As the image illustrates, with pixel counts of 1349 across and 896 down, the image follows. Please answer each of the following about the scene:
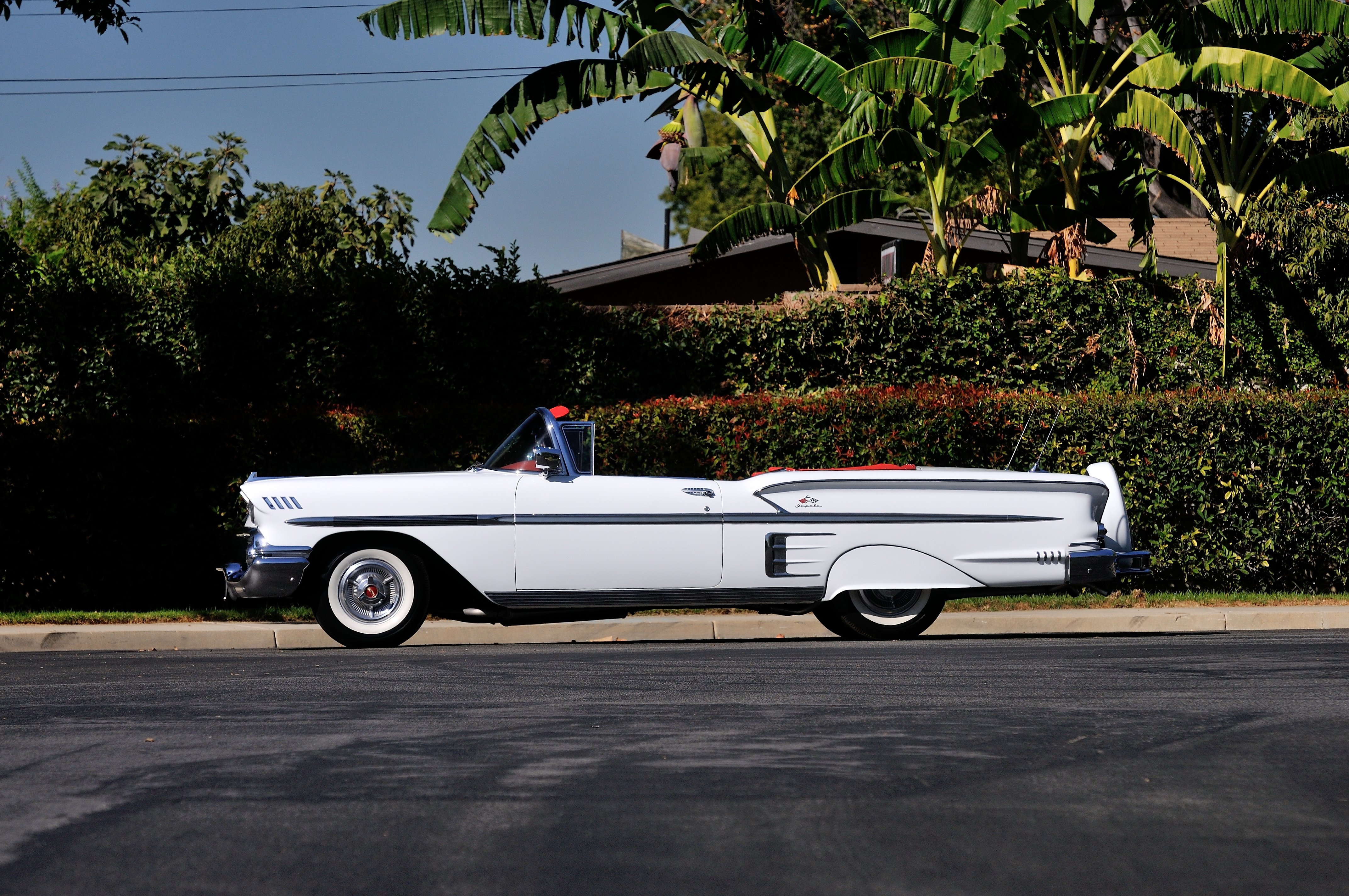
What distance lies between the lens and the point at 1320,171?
56.9 ft

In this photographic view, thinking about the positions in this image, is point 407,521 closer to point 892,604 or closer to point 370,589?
point 370,589

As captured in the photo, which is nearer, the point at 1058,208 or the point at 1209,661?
the point at 1209,661

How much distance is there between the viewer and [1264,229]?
17000 millimetres

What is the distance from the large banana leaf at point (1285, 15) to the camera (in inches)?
594

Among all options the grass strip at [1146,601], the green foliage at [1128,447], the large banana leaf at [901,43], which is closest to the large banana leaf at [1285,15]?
the large banana leaf at [901,43]

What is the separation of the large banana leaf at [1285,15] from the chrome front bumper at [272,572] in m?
11.9

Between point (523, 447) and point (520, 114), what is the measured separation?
6.45m

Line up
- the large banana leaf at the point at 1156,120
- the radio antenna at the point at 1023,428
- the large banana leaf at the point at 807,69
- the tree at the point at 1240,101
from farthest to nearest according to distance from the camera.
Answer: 1. the large banana leaf at the point at 1156,120
2. the large banana leaf at the point at 807,69
3. the tree at the point at 1240,101
4. the radio antenna at the point at 1023,428

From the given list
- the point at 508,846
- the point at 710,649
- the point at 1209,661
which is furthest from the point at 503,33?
the point at 508,846

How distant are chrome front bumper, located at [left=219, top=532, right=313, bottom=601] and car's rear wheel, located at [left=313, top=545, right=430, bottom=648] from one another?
0.21 m

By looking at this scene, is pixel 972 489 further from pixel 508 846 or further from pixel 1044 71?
pixel 1044 71

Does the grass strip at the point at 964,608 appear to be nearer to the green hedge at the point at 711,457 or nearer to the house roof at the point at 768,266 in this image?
the green hedge at the point at 711,457

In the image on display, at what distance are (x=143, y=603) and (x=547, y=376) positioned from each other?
4.72 meters

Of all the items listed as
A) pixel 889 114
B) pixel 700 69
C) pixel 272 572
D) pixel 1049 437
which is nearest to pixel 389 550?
pixel 272 572
